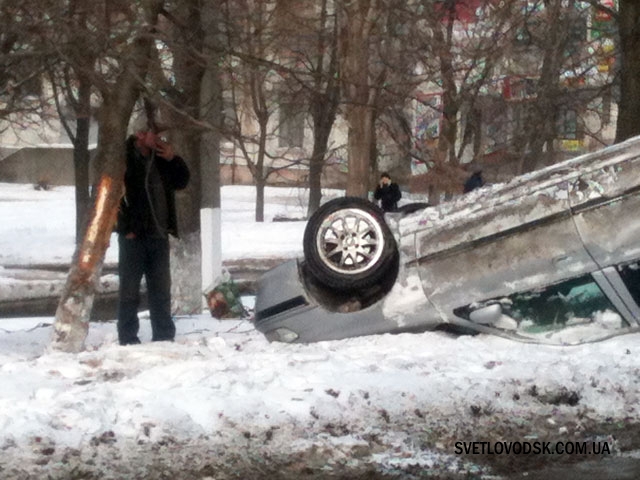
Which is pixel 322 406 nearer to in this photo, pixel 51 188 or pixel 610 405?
pixel 610 405

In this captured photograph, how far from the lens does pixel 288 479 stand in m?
5.08

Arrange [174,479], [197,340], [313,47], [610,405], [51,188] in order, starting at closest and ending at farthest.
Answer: [174,479]
[610,405]
[197,340]
[313,47]
[51,188]

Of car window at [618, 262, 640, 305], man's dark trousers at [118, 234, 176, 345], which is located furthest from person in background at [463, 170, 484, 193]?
car window at [618, 262, 640, 305]

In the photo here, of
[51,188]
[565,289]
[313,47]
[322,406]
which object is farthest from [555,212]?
[51,188]

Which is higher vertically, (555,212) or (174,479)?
(555,212)

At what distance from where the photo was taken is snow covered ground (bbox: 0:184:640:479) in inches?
207

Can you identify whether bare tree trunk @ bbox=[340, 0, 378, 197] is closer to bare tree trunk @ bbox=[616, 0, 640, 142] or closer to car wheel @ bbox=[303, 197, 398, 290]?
bare tree trunk @ bbox=[616, 0, 640, 142]

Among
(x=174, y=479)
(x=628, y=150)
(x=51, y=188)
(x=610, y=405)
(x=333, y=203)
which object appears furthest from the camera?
(x=51, y=188)

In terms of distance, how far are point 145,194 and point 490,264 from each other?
8.92 ft

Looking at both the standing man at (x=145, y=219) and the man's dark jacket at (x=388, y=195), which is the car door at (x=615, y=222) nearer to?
the standing man at (x=145, y=219)

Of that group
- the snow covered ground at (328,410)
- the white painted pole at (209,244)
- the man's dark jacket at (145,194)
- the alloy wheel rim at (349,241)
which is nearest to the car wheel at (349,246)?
the alloy wheel rim at (349,241)

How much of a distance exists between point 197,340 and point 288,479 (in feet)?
10.9

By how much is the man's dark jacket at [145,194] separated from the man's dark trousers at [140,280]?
85 millimetres

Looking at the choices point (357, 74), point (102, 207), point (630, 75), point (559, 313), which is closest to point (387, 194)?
point (630, 75)
